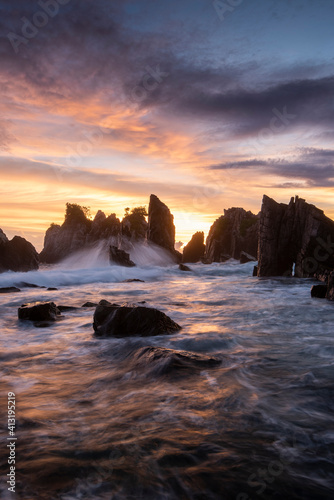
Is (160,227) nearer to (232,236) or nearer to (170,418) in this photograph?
(232,236)

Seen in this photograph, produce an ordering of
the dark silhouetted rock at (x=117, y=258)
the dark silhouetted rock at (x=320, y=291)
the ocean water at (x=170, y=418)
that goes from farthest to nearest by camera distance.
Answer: the dark silhouetted rock at (x=117, y=258) < the dark silhouetted rock at (x=320, y=291) < the ocean water at (x=170, y=418)

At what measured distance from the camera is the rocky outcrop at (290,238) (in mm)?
29266

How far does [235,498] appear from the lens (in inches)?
117

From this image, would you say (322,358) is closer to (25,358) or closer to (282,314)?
(282,314)

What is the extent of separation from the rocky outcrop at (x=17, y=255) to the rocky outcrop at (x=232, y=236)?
153 ft

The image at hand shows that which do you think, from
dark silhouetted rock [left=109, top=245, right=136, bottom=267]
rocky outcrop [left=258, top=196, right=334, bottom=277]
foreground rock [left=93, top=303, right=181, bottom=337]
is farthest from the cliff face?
foreground rock [left=93, top=303, right=181, bottom=337]

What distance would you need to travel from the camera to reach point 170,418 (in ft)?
14.5

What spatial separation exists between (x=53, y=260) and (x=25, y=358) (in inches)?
3085

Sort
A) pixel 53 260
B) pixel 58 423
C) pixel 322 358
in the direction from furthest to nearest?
pixel 53 260 < pixel 322 358 < pixel 58 423

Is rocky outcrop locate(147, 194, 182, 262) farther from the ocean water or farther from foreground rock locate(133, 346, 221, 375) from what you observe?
foreground rock locate(133, 346, 221, 375)

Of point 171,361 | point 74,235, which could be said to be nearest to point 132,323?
point 171,361

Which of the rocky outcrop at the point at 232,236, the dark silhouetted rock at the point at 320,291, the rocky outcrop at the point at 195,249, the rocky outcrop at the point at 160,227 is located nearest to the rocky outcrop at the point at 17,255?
the dark silhouetted rock at the point at 320,291

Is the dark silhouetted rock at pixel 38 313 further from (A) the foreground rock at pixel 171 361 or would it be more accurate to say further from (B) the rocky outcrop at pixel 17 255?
(B) the rocky outcrop at pixel 17 255

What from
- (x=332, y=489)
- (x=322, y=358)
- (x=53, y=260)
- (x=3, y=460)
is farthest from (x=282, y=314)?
(x=53, y=260)
